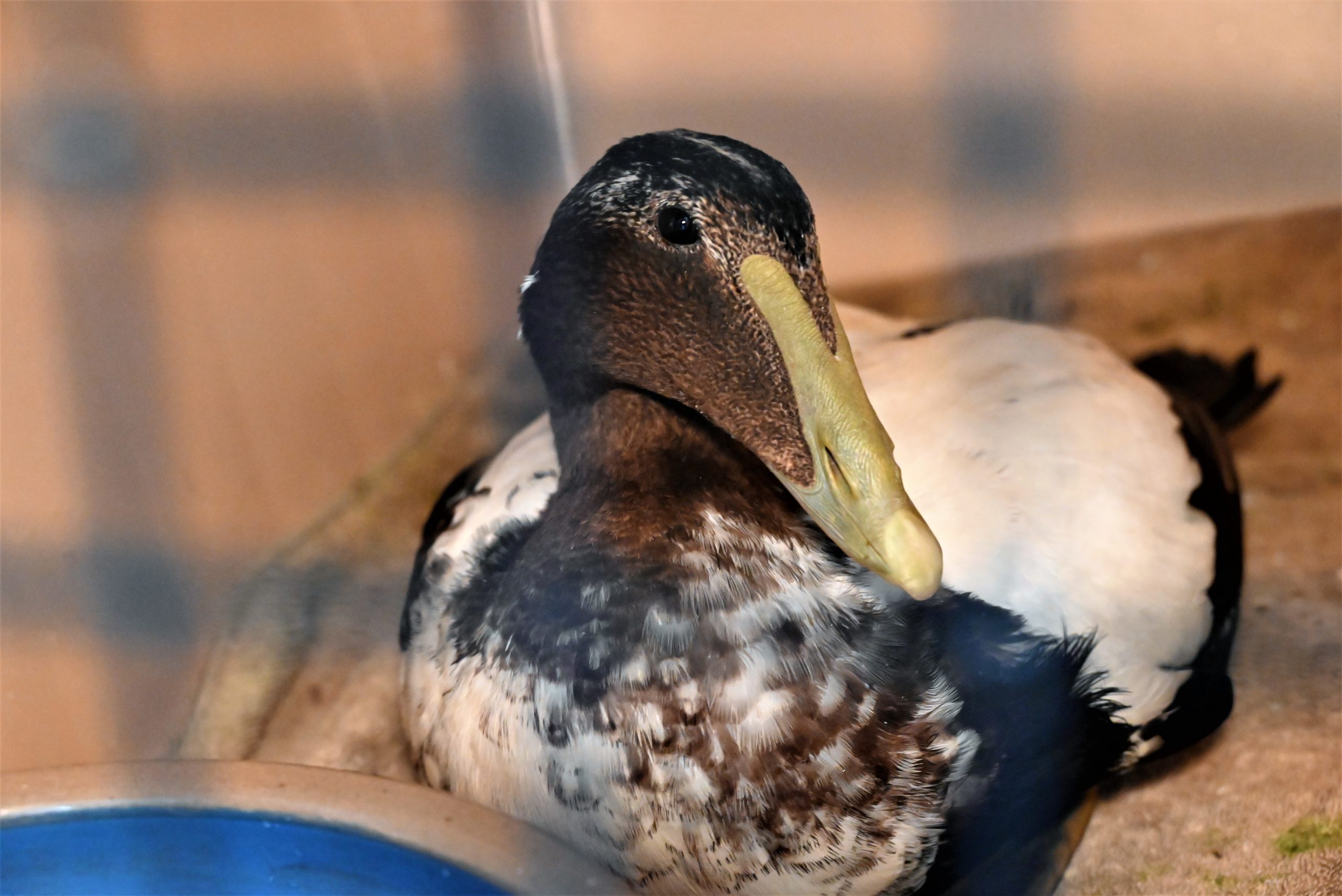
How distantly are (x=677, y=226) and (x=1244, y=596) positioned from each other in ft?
3.41

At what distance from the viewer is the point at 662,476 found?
110 centimetres

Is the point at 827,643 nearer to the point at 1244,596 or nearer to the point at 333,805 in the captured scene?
the point at 333,805

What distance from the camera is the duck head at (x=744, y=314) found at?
38.0 inches

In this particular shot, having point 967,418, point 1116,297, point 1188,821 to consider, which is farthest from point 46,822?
point 1116,297

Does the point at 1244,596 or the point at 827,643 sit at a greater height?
the point at 827,643

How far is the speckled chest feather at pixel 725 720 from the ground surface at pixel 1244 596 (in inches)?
13.8

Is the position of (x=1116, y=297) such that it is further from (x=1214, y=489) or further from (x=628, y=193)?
(x=628, y=193)

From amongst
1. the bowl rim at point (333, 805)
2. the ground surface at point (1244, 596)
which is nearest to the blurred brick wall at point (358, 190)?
the ground surface at point (1244, 596)

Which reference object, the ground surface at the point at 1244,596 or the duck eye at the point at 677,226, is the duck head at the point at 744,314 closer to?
the duck eye at the point at 677,226

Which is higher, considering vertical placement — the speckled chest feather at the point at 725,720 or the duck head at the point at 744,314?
the duck head at the point at 744,314

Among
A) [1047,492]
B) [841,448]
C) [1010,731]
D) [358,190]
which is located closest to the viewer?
[841,448]

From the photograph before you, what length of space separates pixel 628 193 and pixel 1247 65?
43.7 inches

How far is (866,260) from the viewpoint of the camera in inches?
68.9

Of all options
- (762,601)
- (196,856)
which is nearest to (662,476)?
(762,601)
